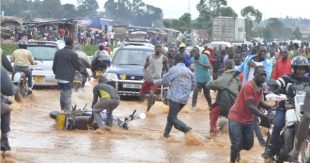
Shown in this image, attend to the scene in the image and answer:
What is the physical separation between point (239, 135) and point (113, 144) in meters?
2.90

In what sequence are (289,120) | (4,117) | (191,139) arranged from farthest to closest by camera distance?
(191,139)
(289,120)
(4,117)

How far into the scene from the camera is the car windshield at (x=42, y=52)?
21156 mm

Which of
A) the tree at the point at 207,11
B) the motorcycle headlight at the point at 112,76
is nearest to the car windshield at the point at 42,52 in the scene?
the motorcycle headlight at the point at 112,76

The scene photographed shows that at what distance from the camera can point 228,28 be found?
64.4 metres

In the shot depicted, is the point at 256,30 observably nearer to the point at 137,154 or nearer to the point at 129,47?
the point at 129,47

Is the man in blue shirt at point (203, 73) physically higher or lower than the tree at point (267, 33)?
higher

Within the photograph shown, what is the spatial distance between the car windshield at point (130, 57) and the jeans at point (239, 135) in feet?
35.9

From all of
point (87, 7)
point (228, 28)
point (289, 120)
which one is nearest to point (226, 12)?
point (228, 28)

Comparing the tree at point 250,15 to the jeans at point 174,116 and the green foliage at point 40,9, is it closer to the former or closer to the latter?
the green foliage at point 40,9

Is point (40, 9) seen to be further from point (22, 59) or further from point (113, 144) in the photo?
point (113, 144)

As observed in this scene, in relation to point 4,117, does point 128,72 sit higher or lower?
lower

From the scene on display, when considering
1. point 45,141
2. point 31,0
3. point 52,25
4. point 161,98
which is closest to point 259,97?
point 45,141

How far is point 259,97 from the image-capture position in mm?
9188

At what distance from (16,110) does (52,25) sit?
87.8 feet
